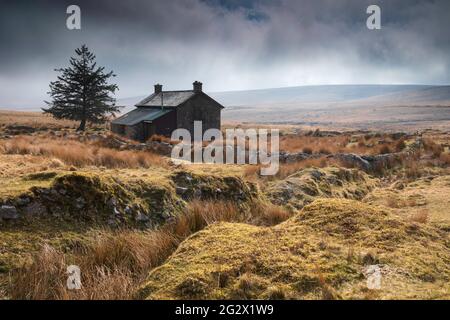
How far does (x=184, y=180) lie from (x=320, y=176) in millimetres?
4729

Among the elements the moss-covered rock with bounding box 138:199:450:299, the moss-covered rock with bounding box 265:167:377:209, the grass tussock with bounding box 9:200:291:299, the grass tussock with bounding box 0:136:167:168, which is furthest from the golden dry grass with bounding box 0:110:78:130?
the moss-covered rock with bounding box 138:199:450:299

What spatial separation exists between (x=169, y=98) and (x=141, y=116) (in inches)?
163

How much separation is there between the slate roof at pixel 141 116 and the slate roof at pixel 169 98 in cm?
83

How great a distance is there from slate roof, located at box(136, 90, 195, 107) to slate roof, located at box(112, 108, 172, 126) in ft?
2.72

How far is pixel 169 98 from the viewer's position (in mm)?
38906

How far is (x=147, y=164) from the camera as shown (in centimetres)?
1173

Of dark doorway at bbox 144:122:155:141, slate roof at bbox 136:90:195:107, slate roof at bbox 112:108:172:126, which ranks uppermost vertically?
slate roof at bbox 136:90:195:107

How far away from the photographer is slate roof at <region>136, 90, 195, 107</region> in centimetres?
3695

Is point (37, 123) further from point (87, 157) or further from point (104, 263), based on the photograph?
point (104, 263)

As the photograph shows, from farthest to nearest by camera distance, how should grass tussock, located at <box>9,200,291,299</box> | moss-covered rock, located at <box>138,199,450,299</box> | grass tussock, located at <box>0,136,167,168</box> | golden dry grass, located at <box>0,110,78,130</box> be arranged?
golden dry grass, located at <box>0,110,78,130</box> → grass tussock, located at <box>0,136,167,168</box> → grass tussock, located at <box>9,200,291,299</box> → moss-covered rock, located at <box>138,199,450,299</box>

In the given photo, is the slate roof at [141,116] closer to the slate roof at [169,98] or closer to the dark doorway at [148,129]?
the dark doorway at [148,129]

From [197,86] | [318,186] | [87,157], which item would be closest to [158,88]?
[197,86]

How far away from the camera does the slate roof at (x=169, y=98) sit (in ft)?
121

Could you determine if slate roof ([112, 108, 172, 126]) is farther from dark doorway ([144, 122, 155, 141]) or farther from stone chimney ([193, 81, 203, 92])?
stone chimney ([193, 81, 203, 92])
